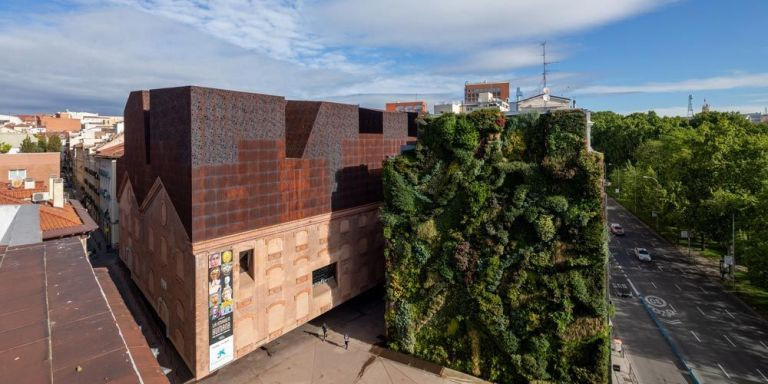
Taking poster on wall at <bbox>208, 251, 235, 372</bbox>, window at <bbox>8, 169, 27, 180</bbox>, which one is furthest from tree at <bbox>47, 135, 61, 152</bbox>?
poster on wall at <bbox>208, 251, 235, 372</bbox>

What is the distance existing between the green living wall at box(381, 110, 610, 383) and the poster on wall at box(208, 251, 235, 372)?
11.9 metres

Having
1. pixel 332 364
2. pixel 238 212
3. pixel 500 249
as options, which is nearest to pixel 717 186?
pixel 500 249

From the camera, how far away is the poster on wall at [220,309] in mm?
25328

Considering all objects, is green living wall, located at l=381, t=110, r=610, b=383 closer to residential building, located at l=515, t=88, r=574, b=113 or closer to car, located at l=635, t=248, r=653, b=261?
residential building, located at l=515, t=88, r=574, b=113

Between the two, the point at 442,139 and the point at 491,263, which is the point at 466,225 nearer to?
the point at 491,263

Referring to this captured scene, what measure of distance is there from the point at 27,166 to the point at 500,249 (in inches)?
2410

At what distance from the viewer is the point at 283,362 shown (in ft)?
103

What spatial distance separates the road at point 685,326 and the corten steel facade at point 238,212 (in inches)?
917

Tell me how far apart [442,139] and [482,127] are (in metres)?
2.93

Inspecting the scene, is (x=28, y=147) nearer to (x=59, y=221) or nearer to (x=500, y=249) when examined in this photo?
(x=59, y=221)

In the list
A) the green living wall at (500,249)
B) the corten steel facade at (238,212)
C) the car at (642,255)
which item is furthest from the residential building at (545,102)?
the car at (642,255)

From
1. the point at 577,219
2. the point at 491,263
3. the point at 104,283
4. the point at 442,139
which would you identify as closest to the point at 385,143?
the point at 442,139

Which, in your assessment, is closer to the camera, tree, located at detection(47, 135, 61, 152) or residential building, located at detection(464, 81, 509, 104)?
tree, located at detection(47, 135, 61, 152)

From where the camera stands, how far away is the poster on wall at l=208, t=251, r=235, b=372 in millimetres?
25328
